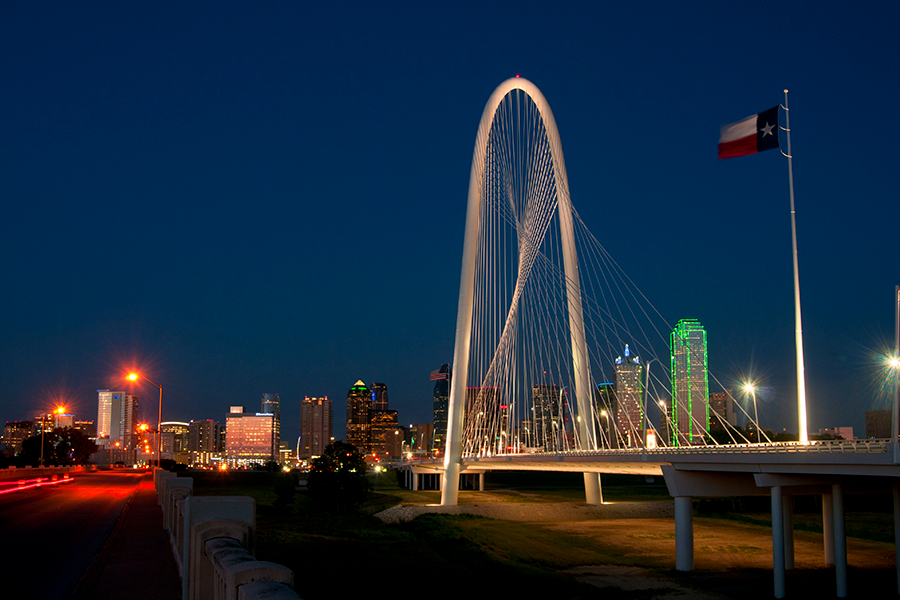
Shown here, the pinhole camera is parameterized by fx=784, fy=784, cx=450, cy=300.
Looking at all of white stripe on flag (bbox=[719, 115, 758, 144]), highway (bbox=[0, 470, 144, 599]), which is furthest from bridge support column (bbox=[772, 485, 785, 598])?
highway (bbox=[0, 470, 144, 599])

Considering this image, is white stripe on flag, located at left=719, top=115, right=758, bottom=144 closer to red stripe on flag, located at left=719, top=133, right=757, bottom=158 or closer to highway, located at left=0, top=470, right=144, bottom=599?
red stripe on flag, located at left=719, top=133, right=757, bottom=158

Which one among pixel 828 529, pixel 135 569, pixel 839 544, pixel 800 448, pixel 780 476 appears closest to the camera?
pixel 135 569

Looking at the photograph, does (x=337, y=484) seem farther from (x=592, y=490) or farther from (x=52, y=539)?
(x=52, y=539)

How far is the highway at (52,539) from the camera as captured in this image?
42.8ft

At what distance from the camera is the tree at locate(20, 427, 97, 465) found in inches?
3974

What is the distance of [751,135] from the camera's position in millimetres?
29859

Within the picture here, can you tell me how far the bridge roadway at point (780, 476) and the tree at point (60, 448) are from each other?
8512 cm

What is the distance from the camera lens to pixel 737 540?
142 ft

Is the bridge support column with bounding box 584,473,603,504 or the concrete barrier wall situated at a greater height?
the concrete barrier wall

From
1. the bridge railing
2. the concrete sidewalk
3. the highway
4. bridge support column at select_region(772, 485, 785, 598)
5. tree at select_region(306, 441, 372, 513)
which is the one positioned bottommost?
tree at select_region(306, 441, 372, 513)

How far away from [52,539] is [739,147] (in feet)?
86.5

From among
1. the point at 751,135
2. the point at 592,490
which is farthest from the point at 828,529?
the point at 592,490

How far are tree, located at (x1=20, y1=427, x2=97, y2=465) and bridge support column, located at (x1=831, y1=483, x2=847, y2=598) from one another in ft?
314

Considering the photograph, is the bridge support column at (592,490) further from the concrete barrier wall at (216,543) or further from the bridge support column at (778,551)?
the concrete barrier wall at (216,543)
